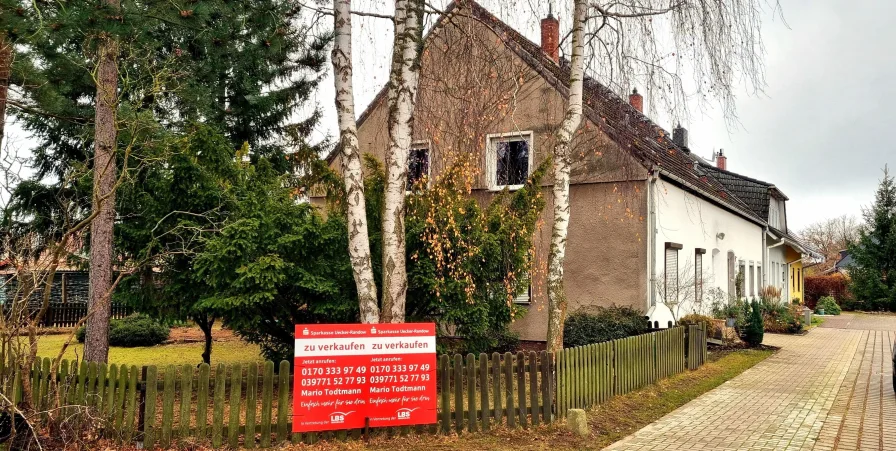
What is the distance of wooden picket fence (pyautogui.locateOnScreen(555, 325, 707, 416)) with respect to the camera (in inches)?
329

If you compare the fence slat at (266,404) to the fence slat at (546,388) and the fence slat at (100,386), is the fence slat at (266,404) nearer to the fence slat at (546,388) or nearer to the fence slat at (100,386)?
the fence slat at (100,386)

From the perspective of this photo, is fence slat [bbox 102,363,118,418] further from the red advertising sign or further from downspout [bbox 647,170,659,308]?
downspout [bbox 647,170,659,308]

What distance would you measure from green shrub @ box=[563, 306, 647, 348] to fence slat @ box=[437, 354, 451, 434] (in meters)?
5.80

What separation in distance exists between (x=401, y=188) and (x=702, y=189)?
497 inches

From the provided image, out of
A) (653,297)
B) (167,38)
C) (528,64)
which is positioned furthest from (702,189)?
(167,38)

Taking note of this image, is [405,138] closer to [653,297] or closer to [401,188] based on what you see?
[401,188]

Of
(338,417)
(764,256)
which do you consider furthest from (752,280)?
(338,417)

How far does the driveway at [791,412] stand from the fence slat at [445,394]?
5.88 feet

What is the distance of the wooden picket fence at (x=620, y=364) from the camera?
8.35 metres

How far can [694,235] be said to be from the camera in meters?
18.2

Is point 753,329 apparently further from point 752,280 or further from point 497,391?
point 497,391

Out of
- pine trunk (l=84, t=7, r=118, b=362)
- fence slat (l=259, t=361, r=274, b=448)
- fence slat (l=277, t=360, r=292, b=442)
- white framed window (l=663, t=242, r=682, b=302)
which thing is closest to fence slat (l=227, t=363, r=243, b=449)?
fence slat (l=259, t=361, r=274, b=448)

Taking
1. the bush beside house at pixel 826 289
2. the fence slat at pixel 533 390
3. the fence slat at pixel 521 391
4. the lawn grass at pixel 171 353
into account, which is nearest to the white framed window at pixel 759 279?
the bush beside house at pixel 826 289

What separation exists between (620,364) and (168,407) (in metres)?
6.26
